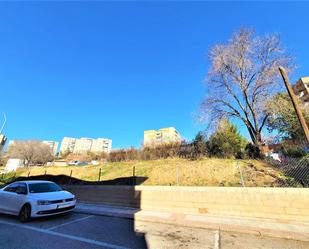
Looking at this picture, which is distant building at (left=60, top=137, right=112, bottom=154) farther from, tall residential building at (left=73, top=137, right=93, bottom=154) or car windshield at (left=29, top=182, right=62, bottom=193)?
car windshield at (left=29, top=182, right=62, bottom=193)

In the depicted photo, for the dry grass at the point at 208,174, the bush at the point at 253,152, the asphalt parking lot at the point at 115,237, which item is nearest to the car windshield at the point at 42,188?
the asphalt parking lot at the point at 115,237

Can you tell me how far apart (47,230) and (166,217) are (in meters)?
4.16

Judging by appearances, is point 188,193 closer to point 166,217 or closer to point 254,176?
point 166,217

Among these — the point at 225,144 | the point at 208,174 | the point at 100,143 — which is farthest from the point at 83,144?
the point at 208,174

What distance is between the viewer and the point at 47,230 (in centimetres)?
600

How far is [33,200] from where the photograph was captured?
7.23 meters

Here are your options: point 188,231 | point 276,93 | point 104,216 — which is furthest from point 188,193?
point 276,93

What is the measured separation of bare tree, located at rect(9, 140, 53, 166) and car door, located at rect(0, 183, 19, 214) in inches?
1717

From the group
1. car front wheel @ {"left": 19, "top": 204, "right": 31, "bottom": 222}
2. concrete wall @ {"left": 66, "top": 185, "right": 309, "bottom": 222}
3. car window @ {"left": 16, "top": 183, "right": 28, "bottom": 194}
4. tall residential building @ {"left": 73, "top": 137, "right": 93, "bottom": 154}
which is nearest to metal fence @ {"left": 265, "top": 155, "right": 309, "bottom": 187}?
concrete wall @ {"left": 66, "top": 185, "right": 309, "bottom": 222}

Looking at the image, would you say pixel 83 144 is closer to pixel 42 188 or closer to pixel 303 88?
pixel 303 88

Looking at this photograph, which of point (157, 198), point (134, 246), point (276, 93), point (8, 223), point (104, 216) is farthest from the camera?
point (276, 93)

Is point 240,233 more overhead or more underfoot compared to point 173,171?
more underfoot

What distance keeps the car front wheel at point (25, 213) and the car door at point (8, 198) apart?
80 centimetres

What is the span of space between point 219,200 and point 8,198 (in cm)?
910
